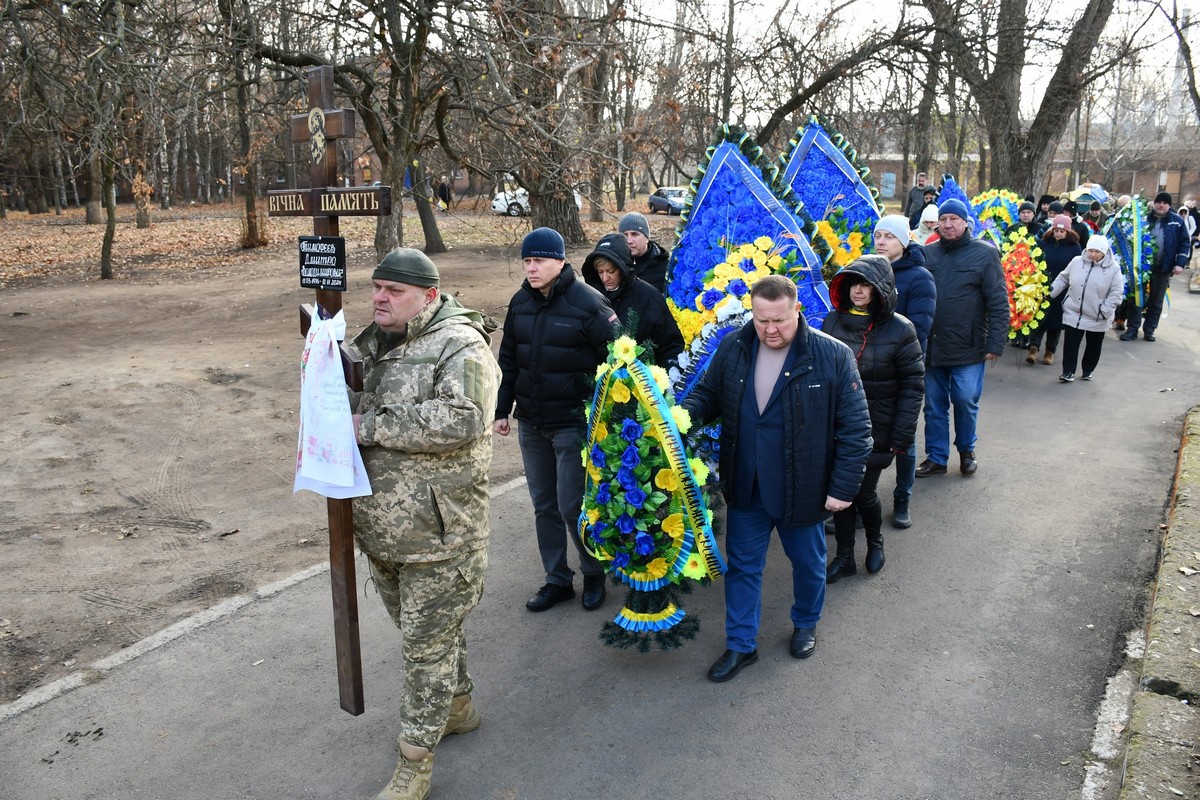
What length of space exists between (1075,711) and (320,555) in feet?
13.1

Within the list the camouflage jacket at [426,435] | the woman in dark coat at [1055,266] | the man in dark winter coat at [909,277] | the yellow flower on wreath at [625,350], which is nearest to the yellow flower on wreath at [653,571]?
the yellow flower on wreath at [625,350]

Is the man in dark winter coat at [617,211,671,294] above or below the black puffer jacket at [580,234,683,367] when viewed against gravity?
above

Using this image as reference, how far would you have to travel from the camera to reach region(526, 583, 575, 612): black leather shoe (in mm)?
4672

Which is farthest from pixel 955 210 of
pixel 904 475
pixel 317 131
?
pixel 317 131

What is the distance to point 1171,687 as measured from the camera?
3686mm

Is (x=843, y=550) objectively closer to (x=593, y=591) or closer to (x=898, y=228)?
(x=593, y=591)

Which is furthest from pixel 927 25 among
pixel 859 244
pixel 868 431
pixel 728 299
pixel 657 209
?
pixel 657 209

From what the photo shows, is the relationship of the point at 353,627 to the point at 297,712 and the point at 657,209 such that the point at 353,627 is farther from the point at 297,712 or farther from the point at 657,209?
the point at 657,209

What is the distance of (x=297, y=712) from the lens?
3791 millimetres

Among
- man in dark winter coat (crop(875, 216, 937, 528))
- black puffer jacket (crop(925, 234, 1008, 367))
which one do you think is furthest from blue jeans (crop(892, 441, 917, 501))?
black puffer jacket (crop(925, 234, 1008, 367))

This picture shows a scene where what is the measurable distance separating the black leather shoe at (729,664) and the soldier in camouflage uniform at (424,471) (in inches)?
50.6

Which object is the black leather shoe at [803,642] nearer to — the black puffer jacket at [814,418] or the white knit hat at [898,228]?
the black puffer jacket at [814,418]

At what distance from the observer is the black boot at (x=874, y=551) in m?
5.09

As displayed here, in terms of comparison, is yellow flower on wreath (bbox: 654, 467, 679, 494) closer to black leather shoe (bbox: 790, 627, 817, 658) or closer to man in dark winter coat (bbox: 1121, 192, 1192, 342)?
black leather shoe (bbox: 790, 627, 817, 658)
